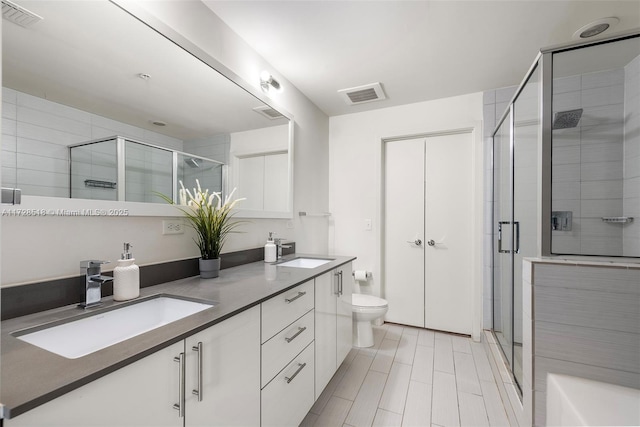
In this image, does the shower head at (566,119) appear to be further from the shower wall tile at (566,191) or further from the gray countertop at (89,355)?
the gray countertop at (89,355)

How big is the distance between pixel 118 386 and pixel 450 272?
279cm

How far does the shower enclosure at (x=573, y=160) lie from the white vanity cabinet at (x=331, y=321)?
1.05 meters

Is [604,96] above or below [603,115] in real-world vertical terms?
above

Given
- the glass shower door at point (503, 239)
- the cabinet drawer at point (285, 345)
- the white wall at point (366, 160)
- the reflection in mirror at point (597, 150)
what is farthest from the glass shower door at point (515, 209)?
the cabinet drawer at point (285, 345)

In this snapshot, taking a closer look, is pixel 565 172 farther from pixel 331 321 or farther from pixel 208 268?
pixel 208 268

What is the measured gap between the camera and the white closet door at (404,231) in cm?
298

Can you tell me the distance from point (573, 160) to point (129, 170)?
7.38ft

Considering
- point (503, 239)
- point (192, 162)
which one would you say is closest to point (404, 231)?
point (503, 239)

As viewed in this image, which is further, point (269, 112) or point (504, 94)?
point (504, 94)

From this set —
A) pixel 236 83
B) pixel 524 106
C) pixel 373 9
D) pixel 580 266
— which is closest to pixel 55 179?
pixel 236 83

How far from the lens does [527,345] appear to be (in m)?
1.41

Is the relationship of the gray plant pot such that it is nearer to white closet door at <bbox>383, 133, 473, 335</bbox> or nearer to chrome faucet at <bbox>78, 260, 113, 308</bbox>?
chrome faucet at <bbox>78, 260, 113, 308</bbox>

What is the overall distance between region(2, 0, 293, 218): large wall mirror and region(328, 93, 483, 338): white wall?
161 centimetres

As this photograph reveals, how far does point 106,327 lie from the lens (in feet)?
3.34
